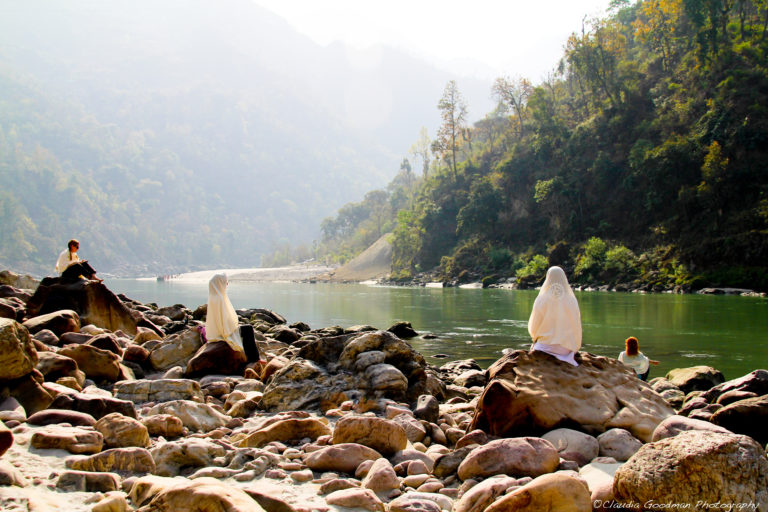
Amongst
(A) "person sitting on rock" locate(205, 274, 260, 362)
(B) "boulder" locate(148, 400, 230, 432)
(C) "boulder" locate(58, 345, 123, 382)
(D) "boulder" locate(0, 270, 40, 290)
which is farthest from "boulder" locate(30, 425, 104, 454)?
(D) "boulder" locate(0, 270, 40, 290)

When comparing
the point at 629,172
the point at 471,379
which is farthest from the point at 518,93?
the point at 471,379

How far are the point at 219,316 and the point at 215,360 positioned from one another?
2.72 feet

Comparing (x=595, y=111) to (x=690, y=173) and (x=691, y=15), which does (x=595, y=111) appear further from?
(x=690, y=173)

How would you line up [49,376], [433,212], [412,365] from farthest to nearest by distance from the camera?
1. [433,212]
2. [412,365]
3. [49,376]

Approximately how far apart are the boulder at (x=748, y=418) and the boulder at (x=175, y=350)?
351 inches

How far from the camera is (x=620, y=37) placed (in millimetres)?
Answer: 64000

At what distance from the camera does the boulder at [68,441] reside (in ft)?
17.7

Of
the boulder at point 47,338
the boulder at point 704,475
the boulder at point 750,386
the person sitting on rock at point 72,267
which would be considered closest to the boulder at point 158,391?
the boulder at point 47,338

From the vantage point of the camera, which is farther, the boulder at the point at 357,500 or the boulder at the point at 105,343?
the boulder at the point at 105,343

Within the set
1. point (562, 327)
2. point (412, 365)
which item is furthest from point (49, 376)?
point (562, 327)

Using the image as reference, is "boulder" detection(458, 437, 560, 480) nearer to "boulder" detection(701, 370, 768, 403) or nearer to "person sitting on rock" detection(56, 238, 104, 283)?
"boulder" detection(701, 370, 768, 403)

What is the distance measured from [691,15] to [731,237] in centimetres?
2188

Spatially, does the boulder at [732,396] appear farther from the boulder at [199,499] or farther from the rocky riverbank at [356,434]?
the boulder at [199,499]

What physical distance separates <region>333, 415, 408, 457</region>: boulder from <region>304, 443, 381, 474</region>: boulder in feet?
1.24
